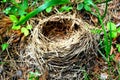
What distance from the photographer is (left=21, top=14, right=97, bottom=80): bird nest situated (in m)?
2.09

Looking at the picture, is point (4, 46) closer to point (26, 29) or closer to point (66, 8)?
point (26, 29)

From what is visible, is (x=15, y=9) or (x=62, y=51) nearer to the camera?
(x=62, y=51)

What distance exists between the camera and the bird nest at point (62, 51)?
2.09 m

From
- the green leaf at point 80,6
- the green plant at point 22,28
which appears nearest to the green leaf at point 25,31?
the green plant at point 22,28

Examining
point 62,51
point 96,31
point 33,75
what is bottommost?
point 33,75

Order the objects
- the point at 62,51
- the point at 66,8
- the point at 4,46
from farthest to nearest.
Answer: the point at 66,8 < the point at 4,46 < the point at 62,51

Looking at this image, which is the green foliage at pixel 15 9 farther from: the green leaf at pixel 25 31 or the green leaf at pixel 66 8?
the green leaf at pixel 66 8

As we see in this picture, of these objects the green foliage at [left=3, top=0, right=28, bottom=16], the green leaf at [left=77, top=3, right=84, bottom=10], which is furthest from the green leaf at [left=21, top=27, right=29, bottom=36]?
the green leaf at [left=77, top=3, right=84, bottom=10]

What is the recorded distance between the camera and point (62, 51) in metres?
2.09

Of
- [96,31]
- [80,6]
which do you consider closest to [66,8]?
[80,6]

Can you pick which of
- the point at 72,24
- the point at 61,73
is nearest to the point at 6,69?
the point at 61,73

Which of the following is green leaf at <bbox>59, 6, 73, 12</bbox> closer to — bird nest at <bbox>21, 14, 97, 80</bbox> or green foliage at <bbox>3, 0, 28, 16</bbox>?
bird nest at <bbox>21, 14, 97, 80</bbox>

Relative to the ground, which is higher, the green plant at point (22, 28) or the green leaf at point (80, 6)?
the green leaf at point (80, 6)

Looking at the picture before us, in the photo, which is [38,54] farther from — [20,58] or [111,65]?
[111,65]
